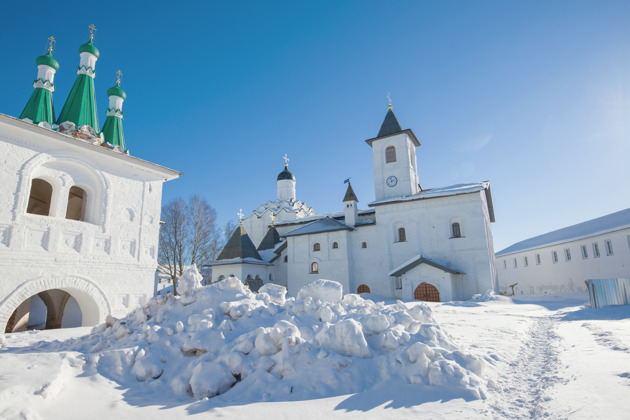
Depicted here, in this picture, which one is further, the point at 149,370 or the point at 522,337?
the point at 522,337

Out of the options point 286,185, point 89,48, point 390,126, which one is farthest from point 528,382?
point 286,185

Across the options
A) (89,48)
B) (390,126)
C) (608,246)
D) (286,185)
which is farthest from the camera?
(286,185)

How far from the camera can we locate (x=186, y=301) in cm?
643

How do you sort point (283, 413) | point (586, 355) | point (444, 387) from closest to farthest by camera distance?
point (283, 413) → point (444, 387) → point (586, 355)

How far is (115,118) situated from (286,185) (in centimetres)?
2339

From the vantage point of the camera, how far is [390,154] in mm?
25531

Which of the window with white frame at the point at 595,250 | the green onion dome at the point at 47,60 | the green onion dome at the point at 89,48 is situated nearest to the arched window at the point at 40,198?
the green onion dome at the point at 47,60

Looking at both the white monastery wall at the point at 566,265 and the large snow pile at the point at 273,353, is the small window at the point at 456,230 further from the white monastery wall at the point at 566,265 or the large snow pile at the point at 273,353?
the large snow pile at the point at 273,353

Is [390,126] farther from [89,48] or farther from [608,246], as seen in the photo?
[89,48]

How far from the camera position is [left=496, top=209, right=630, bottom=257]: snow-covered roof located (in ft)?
74.6

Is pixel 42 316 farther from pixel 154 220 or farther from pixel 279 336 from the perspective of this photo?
pixel 279 336

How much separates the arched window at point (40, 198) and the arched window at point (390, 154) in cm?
2000

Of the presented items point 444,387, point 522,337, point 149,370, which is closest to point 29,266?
point 149,370

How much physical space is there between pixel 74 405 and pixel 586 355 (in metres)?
7.19
